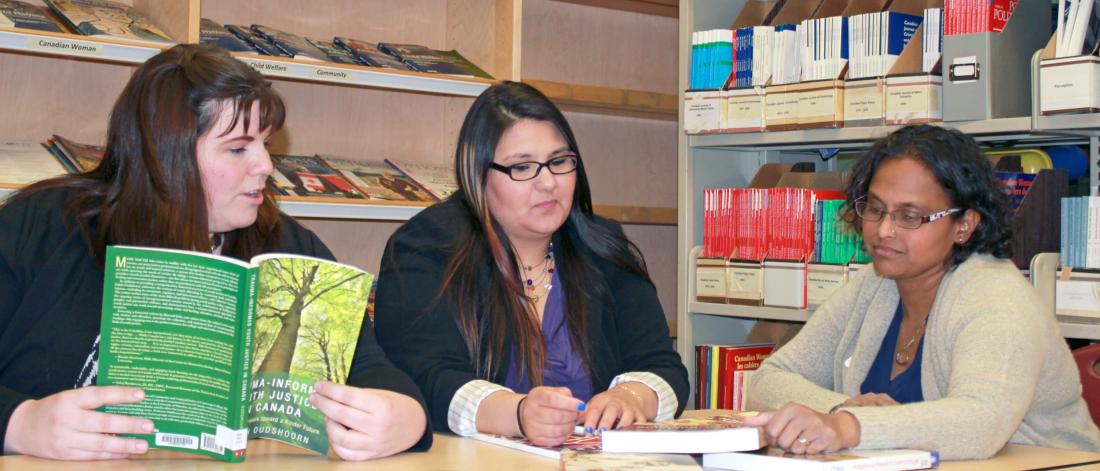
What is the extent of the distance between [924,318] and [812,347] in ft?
0.82

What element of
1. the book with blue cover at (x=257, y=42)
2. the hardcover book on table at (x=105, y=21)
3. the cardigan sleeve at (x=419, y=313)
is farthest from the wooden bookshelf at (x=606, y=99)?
the cardigan sleeve at (x=419, y=313)

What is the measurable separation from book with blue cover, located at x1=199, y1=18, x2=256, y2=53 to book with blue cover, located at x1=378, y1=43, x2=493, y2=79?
1.52ft

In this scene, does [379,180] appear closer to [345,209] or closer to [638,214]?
[345,209]

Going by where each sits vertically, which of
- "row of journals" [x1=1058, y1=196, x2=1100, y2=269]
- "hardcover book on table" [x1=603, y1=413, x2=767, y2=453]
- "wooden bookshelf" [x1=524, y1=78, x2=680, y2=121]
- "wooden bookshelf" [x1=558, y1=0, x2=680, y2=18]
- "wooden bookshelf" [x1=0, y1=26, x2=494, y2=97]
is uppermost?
"wooden bookshelf" [x1=558, y1=0, x2=680, y2=18]

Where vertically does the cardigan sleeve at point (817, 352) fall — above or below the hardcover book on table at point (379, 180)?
below

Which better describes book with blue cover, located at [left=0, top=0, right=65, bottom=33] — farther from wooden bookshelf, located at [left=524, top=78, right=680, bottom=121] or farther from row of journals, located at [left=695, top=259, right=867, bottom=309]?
row of journals, located at [left=695, top=259, right=867, bottom=309]

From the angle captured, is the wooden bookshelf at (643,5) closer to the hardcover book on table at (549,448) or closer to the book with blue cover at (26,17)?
the book with blue cover at (26,17)

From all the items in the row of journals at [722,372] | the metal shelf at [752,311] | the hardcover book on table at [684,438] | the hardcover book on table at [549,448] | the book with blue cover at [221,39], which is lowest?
the row of journals at [722,372]

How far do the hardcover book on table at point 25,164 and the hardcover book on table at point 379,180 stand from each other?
757 mm

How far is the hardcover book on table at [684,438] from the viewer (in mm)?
1440

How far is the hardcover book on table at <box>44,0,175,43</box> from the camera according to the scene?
2645 mm

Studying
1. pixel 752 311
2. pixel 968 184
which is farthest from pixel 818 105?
pixel 968 184

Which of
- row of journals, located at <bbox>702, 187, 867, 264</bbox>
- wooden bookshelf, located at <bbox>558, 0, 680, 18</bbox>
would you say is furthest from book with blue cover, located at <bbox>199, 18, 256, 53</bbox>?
wooden bookshelf, located at <bbox>558, 0, 680, 18</bbox>

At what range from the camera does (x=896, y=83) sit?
9.23 feet
